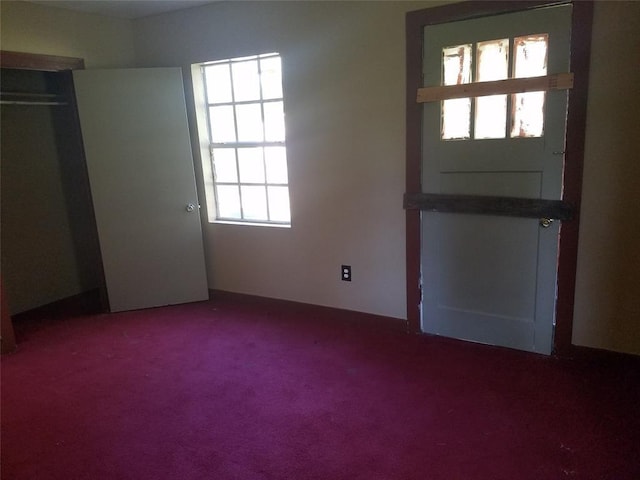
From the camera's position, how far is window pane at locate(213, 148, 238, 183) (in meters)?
3.82

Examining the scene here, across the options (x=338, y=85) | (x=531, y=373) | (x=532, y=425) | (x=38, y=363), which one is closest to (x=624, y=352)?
(x=531, y=373)

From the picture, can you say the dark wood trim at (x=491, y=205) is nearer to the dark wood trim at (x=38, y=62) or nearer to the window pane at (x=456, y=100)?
the window pane at (x=456, y=100)

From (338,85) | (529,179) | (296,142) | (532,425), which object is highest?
(338,85)

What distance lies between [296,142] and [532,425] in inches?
91.2

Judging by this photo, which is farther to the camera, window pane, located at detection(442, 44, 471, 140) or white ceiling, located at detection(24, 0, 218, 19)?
white ceiling, located at detection(24, 0, 218, 19)

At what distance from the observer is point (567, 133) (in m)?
2.52

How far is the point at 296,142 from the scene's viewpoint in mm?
3383

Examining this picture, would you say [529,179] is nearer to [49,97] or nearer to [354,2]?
[354,2]

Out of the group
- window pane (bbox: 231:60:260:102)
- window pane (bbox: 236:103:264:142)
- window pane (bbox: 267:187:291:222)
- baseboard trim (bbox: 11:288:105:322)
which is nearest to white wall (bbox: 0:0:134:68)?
window pane (bbox: 231:60:260:102)

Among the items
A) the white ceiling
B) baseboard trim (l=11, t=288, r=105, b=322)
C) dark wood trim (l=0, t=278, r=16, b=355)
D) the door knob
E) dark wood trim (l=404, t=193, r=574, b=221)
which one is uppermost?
the white ceiling

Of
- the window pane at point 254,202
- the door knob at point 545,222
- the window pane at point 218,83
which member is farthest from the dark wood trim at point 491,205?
the window pane at point 218,83

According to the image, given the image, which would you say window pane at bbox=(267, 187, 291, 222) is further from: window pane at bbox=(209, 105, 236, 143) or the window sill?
window pane at bbox=(209, 105, 236, 143)

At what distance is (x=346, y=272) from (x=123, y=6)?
2.58 m

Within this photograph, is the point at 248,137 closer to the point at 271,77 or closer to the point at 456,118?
the point at 271,77
